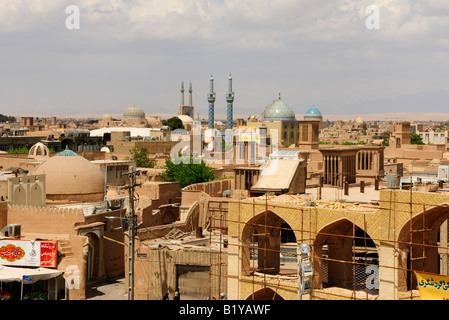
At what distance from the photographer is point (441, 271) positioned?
23141mm

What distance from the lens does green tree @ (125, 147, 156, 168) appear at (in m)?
53.7

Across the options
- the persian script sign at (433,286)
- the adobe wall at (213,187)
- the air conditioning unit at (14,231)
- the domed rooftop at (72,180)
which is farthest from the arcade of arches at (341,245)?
the adobe wall at (213,187)

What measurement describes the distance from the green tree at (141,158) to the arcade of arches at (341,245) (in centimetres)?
3210

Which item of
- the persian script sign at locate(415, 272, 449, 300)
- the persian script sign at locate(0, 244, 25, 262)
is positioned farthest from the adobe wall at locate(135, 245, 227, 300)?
the persian script sign at locate(415, 272, 449, 300)

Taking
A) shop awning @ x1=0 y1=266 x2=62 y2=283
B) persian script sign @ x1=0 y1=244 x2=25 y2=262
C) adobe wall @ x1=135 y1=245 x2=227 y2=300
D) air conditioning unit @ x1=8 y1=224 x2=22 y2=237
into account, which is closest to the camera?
adobe wall @ x1=135 y1=245 x2=227 y2=300

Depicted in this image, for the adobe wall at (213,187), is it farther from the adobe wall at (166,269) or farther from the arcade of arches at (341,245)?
the arcade of arches at (341,245)

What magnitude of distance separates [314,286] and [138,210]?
38.3 feet

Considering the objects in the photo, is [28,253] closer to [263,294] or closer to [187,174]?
[263,294]

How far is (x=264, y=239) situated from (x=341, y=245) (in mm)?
2310

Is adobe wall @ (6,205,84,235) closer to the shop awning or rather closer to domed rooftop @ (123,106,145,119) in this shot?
the shop awning

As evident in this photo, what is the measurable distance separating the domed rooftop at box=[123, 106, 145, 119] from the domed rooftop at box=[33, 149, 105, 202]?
82.3 m
